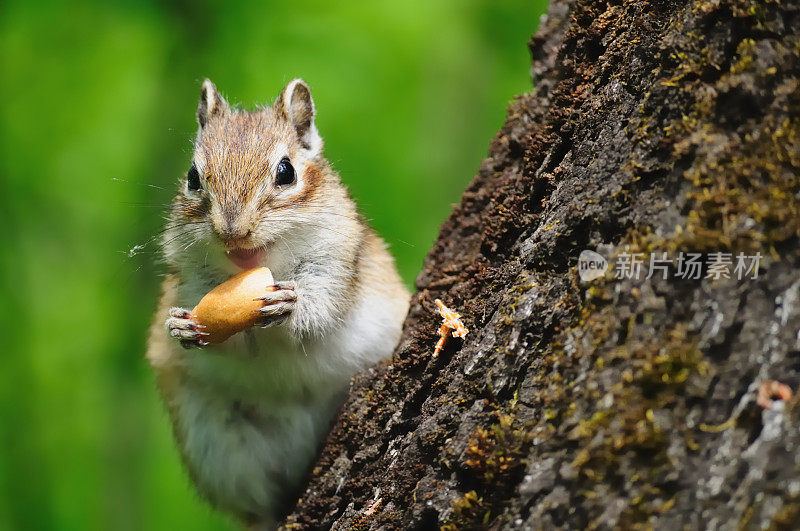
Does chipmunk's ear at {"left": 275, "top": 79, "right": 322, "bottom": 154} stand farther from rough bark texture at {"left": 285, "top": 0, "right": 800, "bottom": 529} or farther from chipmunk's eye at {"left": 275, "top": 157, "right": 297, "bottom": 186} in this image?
rough bark texture at {"left": 285, "top": 0, "right": 800, "bottom": 529}

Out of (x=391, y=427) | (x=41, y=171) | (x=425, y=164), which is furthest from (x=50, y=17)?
(x=391, y=427)

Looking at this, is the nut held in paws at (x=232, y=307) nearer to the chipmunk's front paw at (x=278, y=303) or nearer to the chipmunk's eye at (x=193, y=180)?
the chipmunk's front paw at (x=278, y=303)

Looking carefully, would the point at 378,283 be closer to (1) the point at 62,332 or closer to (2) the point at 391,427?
Result: (2) the point at 391,427

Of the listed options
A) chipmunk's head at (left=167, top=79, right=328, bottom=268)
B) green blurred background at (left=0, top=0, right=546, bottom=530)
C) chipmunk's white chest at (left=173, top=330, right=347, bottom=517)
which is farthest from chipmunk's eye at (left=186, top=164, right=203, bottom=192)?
green blurred background at (left=0, top=0, right=546, bottom=530)

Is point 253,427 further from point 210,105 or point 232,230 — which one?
point 210,105

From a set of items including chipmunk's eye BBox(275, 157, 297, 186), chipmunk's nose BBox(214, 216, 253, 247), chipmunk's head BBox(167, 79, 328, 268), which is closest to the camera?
chipmunk's nose BBox(214, 216, 253, 247)
